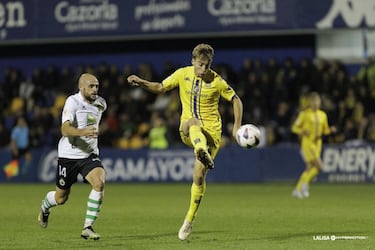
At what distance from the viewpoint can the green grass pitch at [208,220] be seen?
1048cm

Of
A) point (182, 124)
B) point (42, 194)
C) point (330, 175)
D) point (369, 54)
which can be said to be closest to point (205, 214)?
point (182, 124)

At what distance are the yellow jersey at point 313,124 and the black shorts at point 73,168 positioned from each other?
30.2 feet

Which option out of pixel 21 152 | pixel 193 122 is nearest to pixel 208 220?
pixel 193 122

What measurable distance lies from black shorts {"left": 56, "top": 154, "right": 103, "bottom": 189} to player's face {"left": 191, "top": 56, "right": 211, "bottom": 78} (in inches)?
67.2

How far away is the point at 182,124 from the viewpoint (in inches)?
429

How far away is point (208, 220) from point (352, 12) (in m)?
11.8

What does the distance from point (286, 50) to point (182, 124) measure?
63.2ft

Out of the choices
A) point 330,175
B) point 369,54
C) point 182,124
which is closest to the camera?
point 182,124

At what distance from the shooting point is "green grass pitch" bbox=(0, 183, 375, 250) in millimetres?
10484

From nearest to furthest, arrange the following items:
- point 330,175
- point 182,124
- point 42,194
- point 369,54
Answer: point 182,124 < point 42,194 < point 330,175 < point 369,54

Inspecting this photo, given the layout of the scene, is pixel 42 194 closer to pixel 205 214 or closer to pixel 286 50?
pixel 205 214

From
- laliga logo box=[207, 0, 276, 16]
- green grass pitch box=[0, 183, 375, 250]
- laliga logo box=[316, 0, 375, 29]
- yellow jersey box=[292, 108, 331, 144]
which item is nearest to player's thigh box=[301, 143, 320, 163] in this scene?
yellow jersey box=[292, 108, 331, 144]

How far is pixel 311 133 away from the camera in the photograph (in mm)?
19844

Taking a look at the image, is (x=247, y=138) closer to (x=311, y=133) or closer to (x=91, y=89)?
(x=91, y=89)
